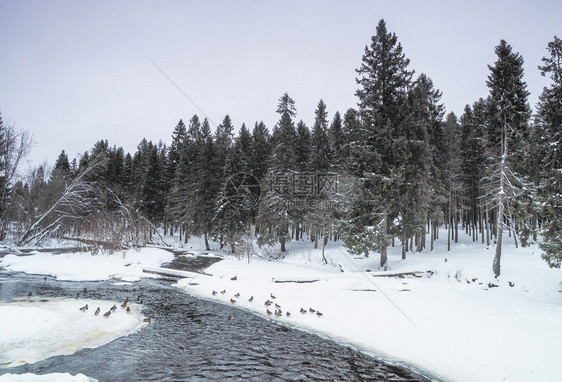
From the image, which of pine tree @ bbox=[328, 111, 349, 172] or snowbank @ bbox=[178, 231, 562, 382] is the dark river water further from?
pine tree @ bbox=[328, 111, 349, 172]

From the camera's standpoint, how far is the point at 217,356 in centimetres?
847

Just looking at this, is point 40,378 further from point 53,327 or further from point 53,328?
point 53,327

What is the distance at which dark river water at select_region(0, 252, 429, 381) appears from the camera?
7.29 meters

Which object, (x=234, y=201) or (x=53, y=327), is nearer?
(x=53, y=327)

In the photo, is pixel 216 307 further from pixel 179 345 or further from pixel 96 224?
pixel 96 224

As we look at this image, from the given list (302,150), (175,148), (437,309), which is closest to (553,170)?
(437,309)

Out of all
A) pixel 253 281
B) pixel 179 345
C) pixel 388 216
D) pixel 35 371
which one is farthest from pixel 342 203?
pixel 35 371

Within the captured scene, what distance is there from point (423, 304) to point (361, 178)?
10.4 m

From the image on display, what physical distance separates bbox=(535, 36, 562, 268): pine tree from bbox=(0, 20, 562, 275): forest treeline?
59 mm

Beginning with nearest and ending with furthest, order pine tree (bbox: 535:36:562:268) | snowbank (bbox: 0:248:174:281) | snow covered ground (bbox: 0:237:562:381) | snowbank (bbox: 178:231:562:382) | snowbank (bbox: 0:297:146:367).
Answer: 1. snowbank (bbox: 0:297:146:367)
2. snowbank (bbox: 178:231:562:382)
3. snow covered ground (bbox: 0:237:562:381)
4. pine tree (bbox: 535:36:562:268)
5. snowbank (bbox: 0:248:174:281)

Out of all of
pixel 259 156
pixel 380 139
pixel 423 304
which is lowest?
pixel 423 304

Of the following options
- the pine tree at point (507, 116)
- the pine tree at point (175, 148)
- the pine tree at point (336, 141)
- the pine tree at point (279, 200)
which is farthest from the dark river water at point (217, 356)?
the pine tree at point (175, 148)

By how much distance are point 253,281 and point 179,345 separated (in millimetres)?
10442

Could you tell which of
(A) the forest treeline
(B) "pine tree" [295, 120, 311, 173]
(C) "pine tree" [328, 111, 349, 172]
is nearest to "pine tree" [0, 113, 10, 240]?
(A) the forest treeline
